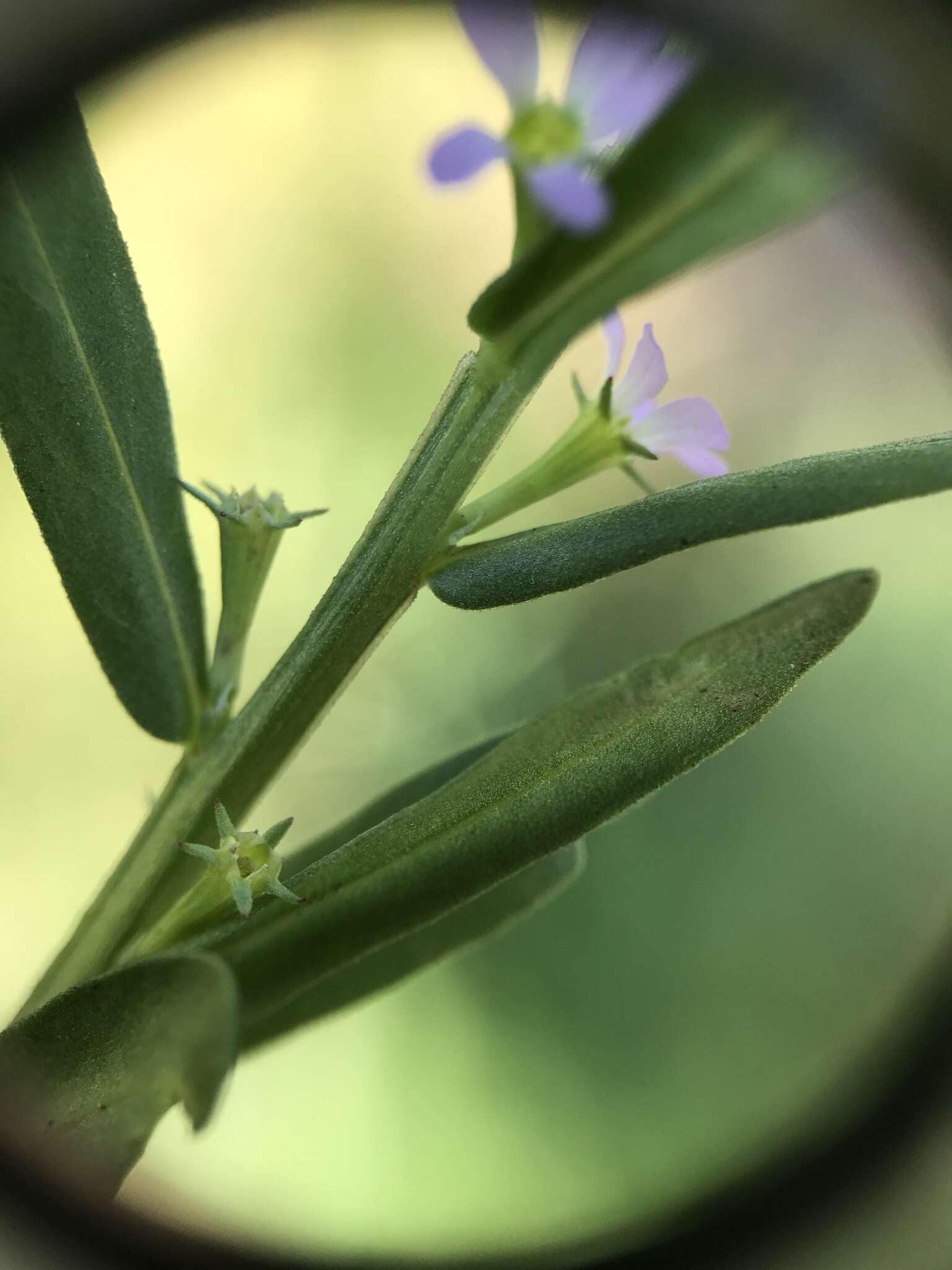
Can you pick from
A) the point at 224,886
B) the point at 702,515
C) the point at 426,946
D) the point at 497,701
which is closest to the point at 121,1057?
the point at 224,886

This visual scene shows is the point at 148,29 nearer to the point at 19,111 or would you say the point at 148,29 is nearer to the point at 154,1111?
the point at 19,111

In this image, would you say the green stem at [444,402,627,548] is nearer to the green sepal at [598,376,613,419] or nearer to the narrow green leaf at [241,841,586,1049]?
the green sepal at [598,376,613,419]

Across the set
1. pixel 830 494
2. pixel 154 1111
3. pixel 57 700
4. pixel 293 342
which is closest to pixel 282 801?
pixel 57 700

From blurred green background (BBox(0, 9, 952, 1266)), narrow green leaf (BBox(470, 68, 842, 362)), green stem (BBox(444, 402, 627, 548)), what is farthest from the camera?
blurred green background (BBox(0, 9, 952, 1266))

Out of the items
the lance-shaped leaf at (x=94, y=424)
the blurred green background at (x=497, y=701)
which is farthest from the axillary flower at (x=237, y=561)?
the blurred green background at (x=497, y=701)

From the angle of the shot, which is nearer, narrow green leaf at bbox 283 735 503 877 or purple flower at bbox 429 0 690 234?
purple flower at bbox 429 0 690 234

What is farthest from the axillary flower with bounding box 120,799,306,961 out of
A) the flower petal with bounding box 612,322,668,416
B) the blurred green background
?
the blurred green background
